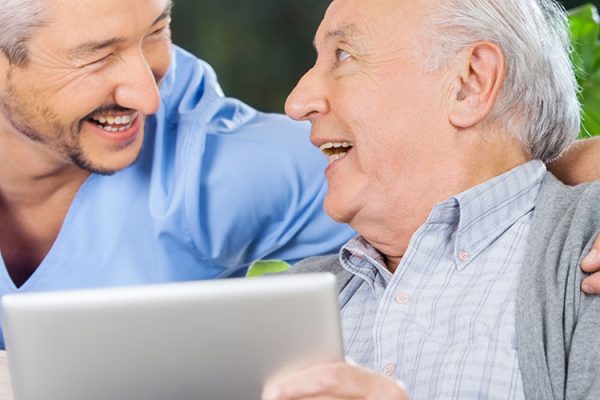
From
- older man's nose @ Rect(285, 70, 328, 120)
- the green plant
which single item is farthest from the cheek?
the green plant

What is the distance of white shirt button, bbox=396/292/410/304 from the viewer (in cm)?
160

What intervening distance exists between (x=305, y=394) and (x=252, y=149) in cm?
97

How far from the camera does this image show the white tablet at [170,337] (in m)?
1.10

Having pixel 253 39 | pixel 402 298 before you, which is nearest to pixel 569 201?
pixel 402 298

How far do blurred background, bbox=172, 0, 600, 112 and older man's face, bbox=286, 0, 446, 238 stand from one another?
3169 millimetres

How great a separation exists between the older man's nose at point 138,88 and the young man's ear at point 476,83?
576 mm

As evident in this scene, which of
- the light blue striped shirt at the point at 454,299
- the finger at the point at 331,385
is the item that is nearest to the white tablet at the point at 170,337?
the finger at the point at 331,385

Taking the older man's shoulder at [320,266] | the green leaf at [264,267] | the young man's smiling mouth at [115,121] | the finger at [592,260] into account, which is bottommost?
the green leaf at [264,267]

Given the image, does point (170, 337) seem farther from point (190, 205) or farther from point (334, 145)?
point (190, 205)

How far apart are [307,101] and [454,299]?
1.40 feet

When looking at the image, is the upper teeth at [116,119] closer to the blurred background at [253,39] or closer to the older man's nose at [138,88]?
the older man's nose at [138,88]

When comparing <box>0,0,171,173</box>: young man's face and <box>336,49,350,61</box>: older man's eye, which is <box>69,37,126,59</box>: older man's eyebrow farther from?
<box>336,49,350,61</box>: older man's eye

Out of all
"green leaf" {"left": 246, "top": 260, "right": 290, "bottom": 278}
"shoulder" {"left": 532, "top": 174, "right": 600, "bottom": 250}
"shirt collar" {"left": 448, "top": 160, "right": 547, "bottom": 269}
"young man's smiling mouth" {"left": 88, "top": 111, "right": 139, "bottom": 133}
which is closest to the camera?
"shoulder" {"left": 532, "top": 174, "right": 600, "bottom": 250}

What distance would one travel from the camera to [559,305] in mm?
1438
